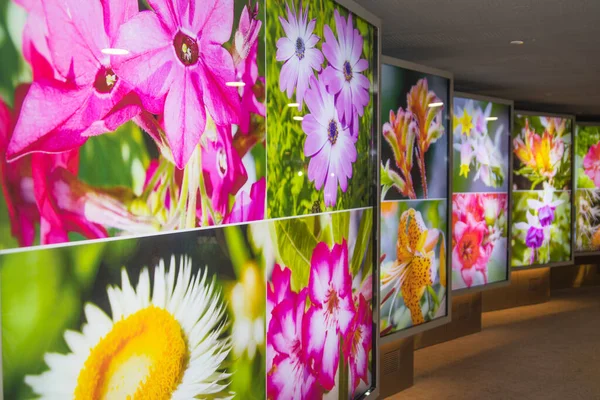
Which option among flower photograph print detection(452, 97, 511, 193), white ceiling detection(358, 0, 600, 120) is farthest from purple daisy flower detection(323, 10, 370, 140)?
flower photograph print detection(452, 97, 511, 193)

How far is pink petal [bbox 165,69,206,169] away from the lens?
5.38 ft

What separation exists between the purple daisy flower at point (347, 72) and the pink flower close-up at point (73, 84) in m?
1.16

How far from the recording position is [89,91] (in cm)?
139

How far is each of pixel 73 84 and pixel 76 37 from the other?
4.1 inches

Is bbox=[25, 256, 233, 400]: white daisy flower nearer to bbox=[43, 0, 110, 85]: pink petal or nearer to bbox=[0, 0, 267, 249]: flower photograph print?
bbox=[0, 0, 267, 249]: flower photograph print

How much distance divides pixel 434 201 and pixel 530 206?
119 inches

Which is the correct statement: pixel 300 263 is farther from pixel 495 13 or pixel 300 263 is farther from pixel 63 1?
pixel 495 13

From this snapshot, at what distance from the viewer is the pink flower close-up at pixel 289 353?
2.15 meters

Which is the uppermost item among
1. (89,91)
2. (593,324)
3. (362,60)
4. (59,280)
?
(362,60)

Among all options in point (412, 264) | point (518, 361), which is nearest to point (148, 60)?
point (412, 264)

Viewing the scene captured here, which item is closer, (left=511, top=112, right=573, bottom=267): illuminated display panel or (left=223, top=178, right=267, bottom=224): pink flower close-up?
(left=223, top=178, right=267, bottom=224): pink flower close-up

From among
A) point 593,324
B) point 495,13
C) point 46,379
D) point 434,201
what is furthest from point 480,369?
point 46,379

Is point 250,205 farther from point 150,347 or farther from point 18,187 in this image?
point 18,187

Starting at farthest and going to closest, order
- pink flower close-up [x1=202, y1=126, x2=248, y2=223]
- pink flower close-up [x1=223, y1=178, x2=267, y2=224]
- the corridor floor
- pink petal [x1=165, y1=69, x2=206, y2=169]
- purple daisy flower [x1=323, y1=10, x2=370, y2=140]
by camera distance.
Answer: the corridor floor → purple daisy flower [x1=323, y1=10, x2=370, y2=140] → pink flower close-up [x1=223, y1=178, x2=267, y2=224] → pink flower close-up [x1=202, y1=126, x2=248, y2=223] → pink petal [x1=165, y1=69, x2=206, y2=169]
